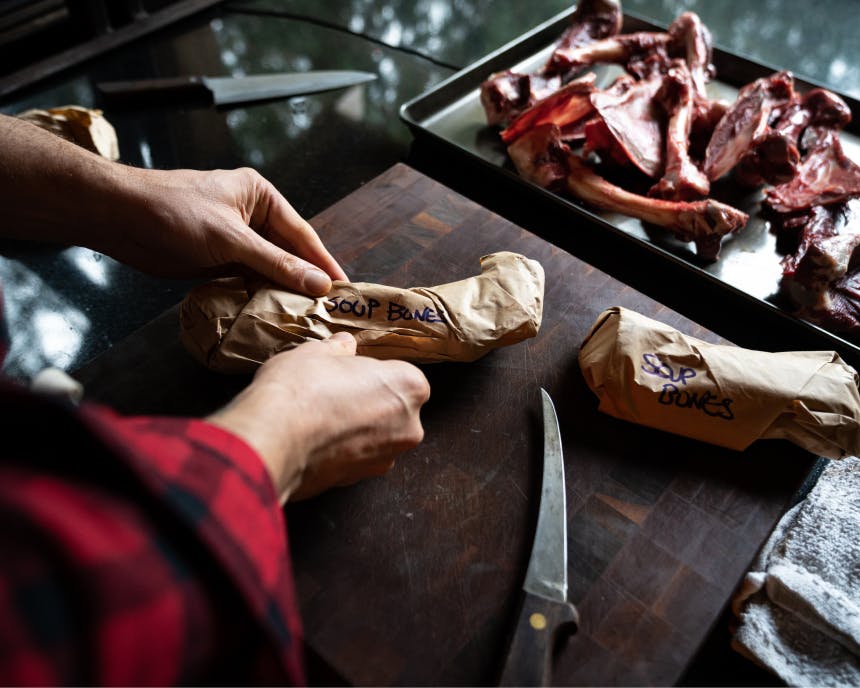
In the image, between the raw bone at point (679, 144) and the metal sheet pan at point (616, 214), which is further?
the raw bone at point (679, 144)

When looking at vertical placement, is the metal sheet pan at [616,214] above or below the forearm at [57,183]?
below

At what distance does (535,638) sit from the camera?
74cm

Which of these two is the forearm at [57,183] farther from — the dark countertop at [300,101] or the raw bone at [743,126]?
the raw bone at [743,126]

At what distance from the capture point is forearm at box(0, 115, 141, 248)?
1018mm

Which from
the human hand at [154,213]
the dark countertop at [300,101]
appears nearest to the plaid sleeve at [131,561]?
the human hand at [154,213]

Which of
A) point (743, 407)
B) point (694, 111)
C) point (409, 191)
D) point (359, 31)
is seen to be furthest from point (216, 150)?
point (743, 407)

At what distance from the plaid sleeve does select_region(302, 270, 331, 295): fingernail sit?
0.40 m

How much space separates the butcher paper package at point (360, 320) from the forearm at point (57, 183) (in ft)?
0.70

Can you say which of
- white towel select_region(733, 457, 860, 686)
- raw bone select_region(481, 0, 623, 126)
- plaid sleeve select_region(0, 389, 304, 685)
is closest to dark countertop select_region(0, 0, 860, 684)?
white towel select_region(733, 457, 860, 686)

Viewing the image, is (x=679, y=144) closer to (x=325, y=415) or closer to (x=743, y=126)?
(x=743, y=126)

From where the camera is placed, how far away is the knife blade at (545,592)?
719mm

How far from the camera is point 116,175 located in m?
1.02

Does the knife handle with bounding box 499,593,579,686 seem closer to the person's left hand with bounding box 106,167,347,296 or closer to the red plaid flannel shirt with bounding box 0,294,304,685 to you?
the red plaid flannel shirt with bounding box 0,294,304,685

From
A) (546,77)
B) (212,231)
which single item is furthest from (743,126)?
(212,231)
